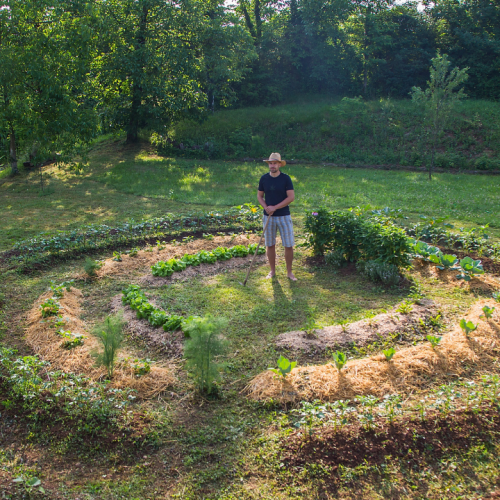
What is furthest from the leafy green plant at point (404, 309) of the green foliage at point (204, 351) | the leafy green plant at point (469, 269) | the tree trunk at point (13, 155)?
the tree trunk at point (13, 155)

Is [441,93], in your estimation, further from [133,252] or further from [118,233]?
[133,252]

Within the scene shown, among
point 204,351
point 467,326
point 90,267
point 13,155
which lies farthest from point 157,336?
point 13,155

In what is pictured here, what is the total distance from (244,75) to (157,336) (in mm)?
25482

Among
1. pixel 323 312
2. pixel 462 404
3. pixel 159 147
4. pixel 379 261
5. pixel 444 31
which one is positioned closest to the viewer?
pixel 462 404

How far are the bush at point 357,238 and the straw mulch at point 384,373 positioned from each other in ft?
6.54

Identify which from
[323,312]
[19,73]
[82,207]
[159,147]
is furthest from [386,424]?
[159,147]

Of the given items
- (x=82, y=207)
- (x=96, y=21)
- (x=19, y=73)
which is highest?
(x=96, y=21)

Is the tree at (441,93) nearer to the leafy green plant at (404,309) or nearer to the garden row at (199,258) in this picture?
A: the garden row at (199,258)

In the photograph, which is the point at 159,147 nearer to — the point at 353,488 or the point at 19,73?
the point at 19,73

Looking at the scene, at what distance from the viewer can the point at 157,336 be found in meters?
5.06

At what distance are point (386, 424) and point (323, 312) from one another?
2.36m

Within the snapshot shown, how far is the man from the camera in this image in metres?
6.55

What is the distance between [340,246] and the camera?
747 centimetres

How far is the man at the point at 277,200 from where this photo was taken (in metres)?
6.55
